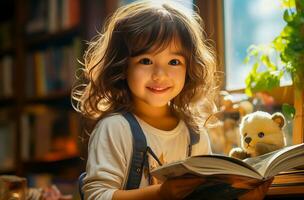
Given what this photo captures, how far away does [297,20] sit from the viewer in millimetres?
1219

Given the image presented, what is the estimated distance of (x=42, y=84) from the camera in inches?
102

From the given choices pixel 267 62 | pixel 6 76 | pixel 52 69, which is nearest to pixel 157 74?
pixel 267 62

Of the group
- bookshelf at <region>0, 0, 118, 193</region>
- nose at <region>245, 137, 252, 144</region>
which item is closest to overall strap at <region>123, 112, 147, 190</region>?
nose at <region>245, 137, 252, 144</region>

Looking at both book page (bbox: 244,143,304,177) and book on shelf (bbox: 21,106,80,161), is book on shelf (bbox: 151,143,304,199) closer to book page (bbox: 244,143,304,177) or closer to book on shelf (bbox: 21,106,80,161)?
book page (bbox: 244,143,304,177)

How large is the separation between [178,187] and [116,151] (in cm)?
22

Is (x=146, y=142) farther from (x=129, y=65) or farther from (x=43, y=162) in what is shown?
(x=43, y=162)

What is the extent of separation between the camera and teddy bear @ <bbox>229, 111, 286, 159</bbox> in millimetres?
1173

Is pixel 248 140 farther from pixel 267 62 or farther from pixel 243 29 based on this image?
pixel 243 29

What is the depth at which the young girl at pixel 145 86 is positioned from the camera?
107 centimetres

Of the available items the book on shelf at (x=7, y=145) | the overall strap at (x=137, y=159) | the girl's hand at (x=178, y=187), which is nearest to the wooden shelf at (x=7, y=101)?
the book on shelf at (x=7, y=145)

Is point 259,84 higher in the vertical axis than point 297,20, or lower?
lower

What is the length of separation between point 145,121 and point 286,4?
19.0 inches

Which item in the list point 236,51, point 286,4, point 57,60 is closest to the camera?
point 286,4

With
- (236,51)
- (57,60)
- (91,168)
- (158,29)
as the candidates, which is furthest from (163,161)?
(57,60)
